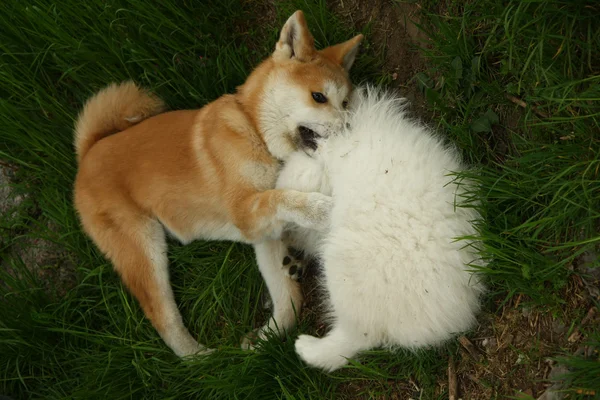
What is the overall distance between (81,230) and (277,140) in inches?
60.5

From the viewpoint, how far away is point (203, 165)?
3.12m

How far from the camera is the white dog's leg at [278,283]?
316cm

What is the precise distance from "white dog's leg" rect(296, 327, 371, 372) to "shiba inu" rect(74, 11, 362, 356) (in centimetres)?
38

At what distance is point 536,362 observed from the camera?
2244 mm

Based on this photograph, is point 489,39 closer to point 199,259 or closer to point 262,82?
point 262,82

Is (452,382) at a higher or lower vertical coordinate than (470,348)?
lower

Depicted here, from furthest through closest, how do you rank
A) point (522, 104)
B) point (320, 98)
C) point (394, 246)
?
point (320, 98) < point (522, 104) < point (394, 246)

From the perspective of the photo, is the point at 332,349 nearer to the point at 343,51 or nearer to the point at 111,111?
the point at 343,51

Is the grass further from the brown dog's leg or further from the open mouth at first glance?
the open mouth

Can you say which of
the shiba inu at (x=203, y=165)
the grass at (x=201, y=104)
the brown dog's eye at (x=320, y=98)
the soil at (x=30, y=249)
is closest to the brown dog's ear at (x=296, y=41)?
the shiba inu at (x=203, y=165)

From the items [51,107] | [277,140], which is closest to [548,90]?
Answer: [277,140]

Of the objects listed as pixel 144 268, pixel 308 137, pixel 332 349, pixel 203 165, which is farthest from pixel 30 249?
pixel 332 349

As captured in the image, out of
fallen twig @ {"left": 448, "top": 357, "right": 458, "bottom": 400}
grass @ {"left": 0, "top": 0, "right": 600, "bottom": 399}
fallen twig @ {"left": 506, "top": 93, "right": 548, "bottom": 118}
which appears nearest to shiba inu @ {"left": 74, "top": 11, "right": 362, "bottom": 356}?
grass @ {"left": 0, "top": 0, "right": 600, "bottom": 399}

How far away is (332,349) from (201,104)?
200cm
